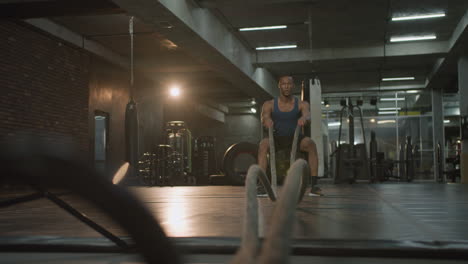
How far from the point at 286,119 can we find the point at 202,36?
3.95 meters

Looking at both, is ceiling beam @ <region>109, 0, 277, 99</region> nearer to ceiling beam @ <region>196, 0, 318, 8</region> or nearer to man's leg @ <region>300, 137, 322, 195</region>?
ceiling beam @ <region>196, 0, 318, 8</region>

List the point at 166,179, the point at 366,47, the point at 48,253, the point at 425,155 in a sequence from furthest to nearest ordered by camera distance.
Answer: the point at 425,155 < the point at 366,47 < the point at 166,179 < the point at 48,253

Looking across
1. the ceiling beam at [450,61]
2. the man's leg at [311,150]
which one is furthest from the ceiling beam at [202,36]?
the ceiling beam at [450,61]

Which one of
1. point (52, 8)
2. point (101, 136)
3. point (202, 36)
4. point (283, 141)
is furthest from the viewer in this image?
point (101, 136)

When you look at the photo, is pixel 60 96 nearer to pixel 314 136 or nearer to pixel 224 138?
pixel 314 136

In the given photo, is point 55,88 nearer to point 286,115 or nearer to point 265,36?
point 265,36

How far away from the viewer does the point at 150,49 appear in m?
10.7

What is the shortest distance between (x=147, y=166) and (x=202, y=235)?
9.12 m

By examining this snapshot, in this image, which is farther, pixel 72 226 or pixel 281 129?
pixel 281 129

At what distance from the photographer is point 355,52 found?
37.6 ft

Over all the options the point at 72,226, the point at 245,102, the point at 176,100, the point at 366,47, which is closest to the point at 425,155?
the point at 366,47

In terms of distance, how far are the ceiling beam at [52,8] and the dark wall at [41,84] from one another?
0.81 m

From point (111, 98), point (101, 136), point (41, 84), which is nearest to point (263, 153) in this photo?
point (41, 84)

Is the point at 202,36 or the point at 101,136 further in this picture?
the point at 101,136
